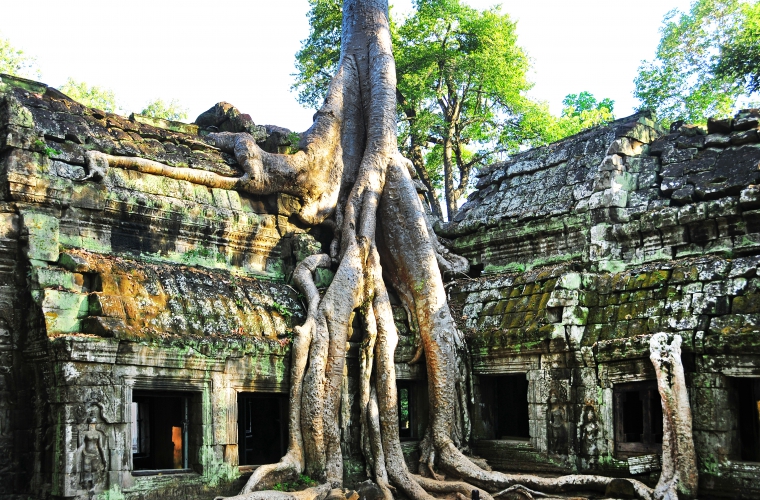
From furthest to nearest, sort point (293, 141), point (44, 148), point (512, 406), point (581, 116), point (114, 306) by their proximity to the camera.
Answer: point (581, 116) < point (293, 141) < point (512, 406) < point (44, 148) < point (114, 306)

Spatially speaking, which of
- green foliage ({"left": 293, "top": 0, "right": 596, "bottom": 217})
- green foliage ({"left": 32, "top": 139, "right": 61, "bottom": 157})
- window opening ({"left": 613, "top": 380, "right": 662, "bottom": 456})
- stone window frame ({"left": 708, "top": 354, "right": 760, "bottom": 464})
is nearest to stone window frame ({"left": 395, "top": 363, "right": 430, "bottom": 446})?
window opening ({"left": 613, "top": 380, "right": 662, "bottom": 456})

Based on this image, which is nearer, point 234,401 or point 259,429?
point 234,401

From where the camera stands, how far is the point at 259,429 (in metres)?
11.9

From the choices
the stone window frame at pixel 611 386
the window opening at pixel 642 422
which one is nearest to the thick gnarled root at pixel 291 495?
the stone window frame at pixel 611 386

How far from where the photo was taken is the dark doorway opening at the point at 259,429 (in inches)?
462

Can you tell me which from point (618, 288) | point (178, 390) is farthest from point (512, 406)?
point (178, 390)

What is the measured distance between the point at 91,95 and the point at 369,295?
17158 mm

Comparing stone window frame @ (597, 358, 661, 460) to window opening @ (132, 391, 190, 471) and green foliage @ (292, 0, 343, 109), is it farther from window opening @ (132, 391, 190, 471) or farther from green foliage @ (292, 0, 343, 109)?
green foliage @ (292, 0, 343, 109)

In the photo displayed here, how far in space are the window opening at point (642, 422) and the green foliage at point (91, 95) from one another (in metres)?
19.1

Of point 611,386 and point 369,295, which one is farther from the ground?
point 369,295

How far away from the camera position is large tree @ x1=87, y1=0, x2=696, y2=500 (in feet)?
33.0

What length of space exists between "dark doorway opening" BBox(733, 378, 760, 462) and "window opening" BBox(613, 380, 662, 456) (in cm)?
84

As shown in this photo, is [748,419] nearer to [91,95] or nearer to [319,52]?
[319,52]

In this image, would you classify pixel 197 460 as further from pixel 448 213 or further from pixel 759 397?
pixel 448 213
